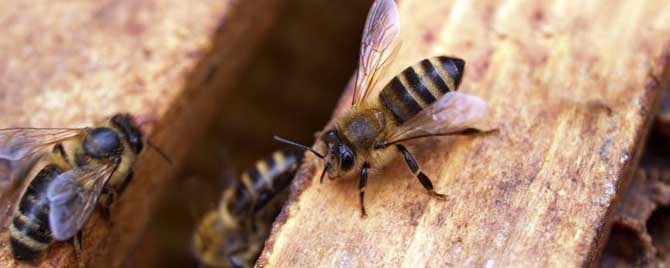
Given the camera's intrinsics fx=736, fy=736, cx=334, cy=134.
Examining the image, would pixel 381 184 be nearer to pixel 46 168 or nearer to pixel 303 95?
pixel 46 168

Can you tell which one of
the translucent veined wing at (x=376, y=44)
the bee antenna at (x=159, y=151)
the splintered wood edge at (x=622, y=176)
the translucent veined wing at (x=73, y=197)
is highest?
the translucent veined wing at (x=73, y=197)

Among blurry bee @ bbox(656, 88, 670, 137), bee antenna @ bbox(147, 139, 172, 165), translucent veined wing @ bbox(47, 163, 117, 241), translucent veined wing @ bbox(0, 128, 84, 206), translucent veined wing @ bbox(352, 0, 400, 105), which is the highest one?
translucent veined wing @ bbox(0, 128, 84, 206)

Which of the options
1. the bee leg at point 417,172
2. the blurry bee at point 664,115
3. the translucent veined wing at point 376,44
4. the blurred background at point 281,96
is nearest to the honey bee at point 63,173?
the translucent veined wing at point 376,44

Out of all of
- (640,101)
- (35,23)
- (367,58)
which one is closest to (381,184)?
(367,58)

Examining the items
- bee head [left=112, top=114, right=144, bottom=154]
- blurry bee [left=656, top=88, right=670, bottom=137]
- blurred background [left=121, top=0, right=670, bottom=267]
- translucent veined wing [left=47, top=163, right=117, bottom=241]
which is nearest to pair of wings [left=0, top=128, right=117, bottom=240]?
translucent veined wing [left=47, top=163, right=117, bottom=241]

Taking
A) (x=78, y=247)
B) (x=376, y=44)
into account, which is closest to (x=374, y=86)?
(x=376, y=44)

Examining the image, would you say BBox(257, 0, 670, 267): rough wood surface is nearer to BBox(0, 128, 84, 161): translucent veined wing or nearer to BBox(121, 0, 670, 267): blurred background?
BBox(0, 128, 84, 161): translucent veined wing

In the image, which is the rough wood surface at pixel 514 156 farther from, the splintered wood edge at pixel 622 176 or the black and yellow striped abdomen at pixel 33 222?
the black and yellow striped abdomen at pixel 33 222
